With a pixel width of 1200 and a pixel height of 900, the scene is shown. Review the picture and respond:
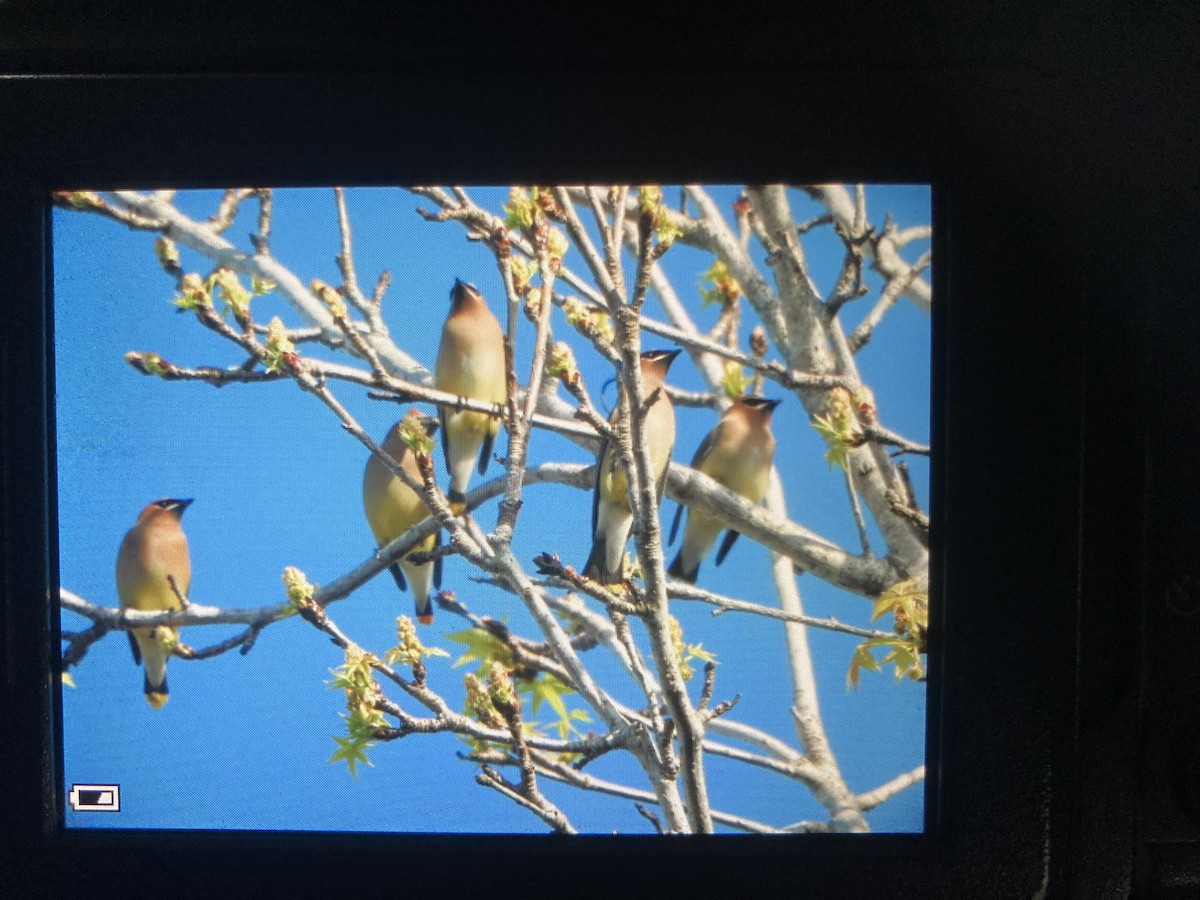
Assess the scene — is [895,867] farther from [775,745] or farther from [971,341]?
[971,341]

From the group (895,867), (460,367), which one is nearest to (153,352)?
(460,367)

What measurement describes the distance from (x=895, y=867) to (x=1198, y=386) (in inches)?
27.4

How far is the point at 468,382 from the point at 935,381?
0.58m

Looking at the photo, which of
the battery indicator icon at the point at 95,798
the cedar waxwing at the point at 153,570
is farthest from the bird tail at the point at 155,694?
the battery indicator icon at the point at 95,798

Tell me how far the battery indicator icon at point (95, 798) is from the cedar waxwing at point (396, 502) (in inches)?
17.8

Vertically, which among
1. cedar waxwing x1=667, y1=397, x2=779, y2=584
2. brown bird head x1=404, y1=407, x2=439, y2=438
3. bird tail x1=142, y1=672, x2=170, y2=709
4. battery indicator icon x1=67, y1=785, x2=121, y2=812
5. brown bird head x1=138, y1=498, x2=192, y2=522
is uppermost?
brown bird head x1=404, y1=407, x2=439, y2=438

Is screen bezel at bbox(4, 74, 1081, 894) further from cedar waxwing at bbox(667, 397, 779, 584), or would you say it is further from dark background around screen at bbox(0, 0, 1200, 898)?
cedar waxwing at bbox(667, 397, 779, 584)

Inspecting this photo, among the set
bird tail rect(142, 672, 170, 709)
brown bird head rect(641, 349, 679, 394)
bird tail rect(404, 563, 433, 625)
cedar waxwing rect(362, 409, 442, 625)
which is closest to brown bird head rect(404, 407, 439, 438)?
cedar waxwing rect(362, 409, 442, 625)

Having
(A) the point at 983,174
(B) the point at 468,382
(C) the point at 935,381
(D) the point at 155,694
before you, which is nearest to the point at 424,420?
(B) the point at 468,382

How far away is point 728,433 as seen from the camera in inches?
42.4

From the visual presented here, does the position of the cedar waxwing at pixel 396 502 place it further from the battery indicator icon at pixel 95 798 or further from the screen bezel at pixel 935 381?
the battery indicator icon at pixel 95 798

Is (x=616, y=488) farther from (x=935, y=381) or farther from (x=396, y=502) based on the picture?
(x=935, y=381)

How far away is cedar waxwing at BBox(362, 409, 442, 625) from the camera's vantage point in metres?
1.08

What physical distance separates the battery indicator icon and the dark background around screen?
2.09ft
